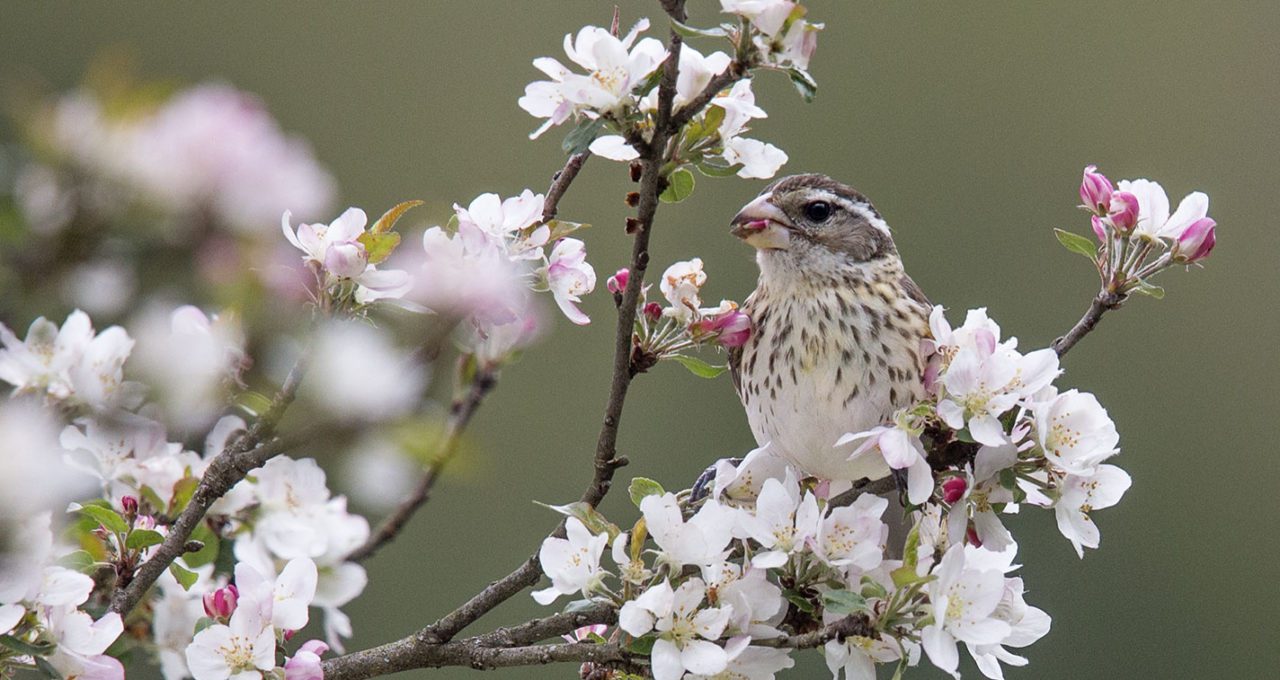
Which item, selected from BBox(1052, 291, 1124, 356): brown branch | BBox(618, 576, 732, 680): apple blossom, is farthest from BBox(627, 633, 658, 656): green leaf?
BBox(1052, 291, 1124, 356): brown branch

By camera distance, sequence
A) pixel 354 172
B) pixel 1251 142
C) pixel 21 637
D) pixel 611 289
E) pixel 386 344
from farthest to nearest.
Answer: pixel 1251 142, pixel 354 172, pixel 611 289, pixel 21 637, pixel 386 344

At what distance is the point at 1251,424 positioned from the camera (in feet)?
55.9

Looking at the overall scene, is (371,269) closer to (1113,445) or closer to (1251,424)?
(1113,445)

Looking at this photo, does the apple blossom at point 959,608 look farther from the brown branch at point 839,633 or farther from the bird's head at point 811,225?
the bird's head at point 811,225

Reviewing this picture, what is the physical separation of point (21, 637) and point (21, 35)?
715 inches

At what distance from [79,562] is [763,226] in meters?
1.76

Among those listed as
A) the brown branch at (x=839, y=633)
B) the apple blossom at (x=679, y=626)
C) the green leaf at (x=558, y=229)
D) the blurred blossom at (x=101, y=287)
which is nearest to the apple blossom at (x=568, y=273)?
the green leaf at (x=558, y=229)

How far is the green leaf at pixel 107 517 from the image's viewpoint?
252 centimetres

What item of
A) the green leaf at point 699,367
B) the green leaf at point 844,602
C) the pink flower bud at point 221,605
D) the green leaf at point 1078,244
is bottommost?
the green leaf at point 844,602

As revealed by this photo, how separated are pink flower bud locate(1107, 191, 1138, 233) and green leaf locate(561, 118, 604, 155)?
0.94 meters

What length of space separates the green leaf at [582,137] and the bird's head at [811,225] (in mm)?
1196

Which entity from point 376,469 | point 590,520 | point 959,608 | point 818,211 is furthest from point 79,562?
point 818,211

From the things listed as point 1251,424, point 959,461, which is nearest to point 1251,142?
point 1251,424

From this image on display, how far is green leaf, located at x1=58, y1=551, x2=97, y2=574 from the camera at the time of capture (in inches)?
98.7
